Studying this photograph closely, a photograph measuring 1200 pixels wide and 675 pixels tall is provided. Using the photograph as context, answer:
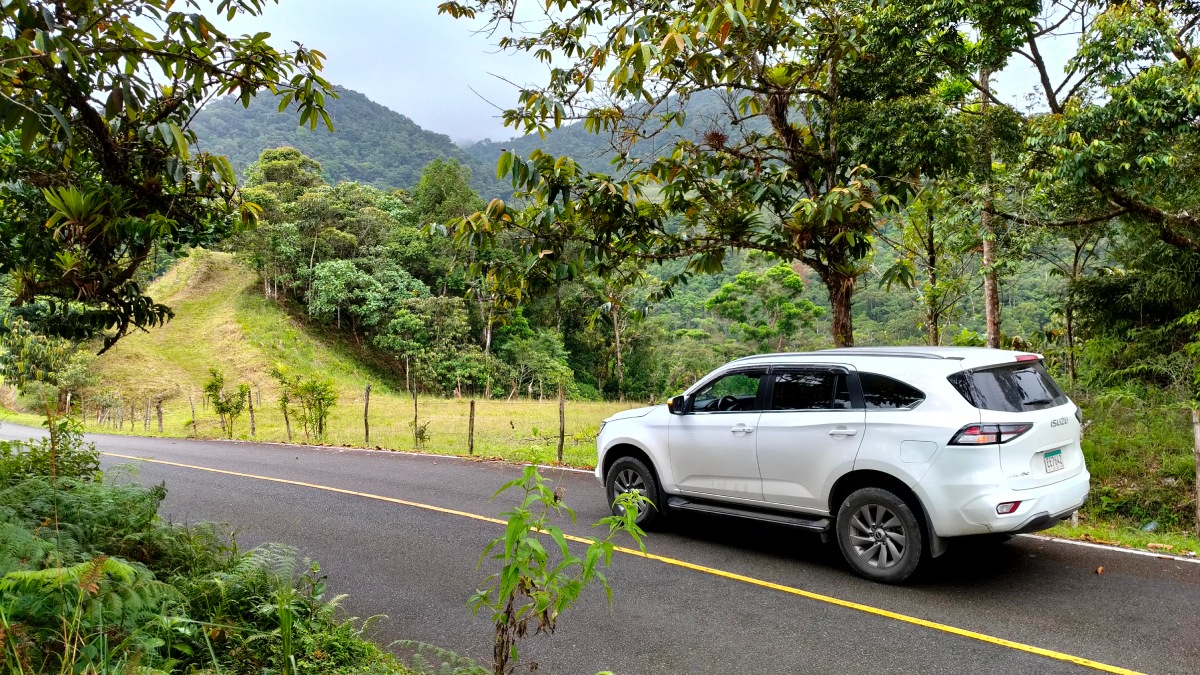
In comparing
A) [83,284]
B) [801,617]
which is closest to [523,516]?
[801,617]

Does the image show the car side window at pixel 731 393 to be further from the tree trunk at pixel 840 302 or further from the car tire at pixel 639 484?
the tree trunk at pixel 840 302

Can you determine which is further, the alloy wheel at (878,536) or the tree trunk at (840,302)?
the tree trunk at (840,302)

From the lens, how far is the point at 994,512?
473cm

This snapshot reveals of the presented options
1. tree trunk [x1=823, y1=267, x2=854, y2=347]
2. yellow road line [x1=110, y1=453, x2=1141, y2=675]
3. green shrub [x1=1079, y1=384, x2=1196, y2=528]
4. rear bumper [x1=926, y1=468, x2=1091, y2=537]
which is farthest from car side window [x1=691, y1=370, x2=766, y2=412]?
green shrub [x1=1079, y1=384, x2=1196, y2=528]

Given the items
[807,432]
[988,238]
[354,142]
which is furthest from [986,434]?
[354,142]

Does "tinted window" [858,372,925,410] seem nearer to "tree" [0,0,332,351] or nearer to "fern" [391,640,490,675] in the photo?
"fern" [391,640,490,675]

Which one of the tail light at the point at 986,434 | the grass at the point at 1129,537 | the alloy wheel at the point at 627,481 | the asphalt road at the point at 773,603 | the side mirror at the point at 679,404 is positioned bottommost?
the asphalt road at the point at 773,603

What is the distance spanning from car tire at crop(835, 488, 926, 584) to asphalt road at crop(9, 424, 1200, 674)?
149 millimetres

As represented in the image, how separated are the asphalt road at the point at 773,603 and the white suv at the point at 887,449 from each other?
44 cm

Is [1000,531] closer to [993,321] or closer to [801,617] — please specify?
[801,617]

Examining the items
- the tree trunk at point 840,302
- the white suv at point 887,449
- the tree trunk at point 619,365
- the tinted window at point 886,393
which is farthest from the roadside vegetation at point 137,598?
the tree trunk at point 619,365

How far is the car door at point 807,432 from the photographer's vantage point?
5.45 metres

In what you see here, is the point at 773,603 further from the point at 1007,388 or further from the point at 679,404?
the point at 1007,388

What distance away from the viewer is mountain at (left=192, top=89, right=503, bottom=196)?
289ft
